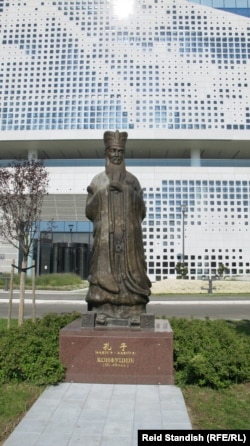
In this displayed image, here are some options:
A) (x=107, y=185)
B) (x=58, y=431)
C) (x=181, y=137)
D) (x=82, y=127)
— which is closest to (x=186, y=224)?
(x=181, y=137)

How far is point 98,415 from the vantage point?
15.9ft

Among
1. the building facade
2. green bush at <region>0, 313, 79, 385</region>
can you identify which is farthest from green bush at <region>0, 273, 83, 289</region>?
green bush at <region>0, 313, 79, 385</region>

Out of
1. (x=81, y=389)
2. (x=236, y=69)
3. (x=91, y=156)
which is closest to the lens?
(x=81, y=389)

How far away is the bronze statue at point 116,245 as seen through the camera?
22.9ft

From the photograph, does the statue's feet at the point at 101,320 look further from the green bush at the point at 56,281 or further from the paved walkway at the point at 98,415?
the green bush at the point at 56,281

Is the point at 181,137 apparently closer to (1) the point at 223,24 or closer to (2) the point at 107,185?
(1) the point at 223,24

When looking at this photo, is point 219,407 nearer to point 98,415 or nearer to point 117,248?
point 98,415

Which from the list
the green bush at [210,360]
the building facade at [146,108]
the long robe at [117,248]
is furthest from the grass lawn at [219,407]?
the building facade at [146,108]

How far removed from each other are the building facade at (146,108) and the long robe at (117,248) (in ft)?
118

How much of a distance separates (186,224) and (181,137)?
1024 centimetres

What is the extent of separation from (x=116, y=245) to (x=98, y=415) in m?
3.01

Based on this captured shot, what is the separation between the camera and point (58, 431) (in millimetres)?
4383

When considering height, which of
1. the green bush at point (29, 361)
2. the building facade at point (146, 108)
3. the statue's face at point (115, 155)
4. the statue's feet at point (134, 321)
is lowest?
the green bush at point (29, 361)

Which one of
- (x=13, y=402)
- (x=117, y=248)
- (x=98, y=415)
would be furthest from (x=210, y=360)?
(x=13, y=402)
